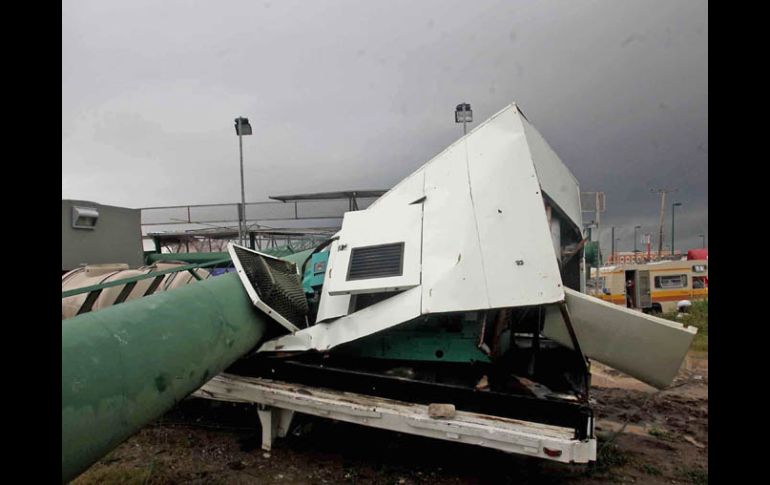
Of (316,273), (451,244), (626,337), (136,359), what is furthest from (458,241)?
(136,359)

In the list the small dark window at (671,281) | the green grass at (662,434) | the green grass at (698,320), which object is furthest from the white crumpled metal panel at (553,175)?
the small dark window at (671,281)

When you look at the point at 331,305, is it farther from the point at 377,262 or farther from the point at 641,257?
the point at 641,257

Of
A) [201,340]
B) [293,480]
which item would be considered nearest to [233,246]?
[201,340]

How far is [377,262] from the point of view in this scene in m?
3.77

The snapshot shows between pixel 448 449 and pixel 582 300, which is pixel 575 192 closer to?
pixel 582 300

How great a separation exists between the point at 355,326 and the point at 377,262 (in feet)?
1.92

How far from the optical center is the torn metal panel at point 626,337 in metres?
2.99

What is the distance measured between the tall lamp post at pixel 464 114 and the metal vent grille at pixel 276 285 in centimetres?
621

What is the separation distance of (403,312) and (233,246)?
188 cm

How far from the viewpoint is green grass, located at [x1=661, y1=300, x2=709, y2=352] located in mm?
10444

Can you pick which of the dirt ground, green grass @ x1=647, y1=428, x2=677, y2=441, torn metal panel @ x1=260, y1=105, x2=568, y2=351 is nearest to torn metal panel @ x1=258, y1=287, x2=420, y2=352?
torn metal panel @ x1=260, y1=105, x2=568, y2=351

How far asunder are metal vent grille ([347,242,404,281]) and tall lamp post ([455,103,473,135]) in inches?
253

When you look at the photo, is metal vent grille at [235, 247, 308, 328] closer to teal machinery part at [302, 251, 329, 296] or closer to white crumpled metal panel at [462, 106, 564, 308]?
teal machinery part at [302, 251, 329, 296]

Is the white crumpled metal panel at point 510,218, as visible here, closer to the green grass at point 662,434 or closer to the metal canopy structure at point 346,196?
the green grass at point 662,434
